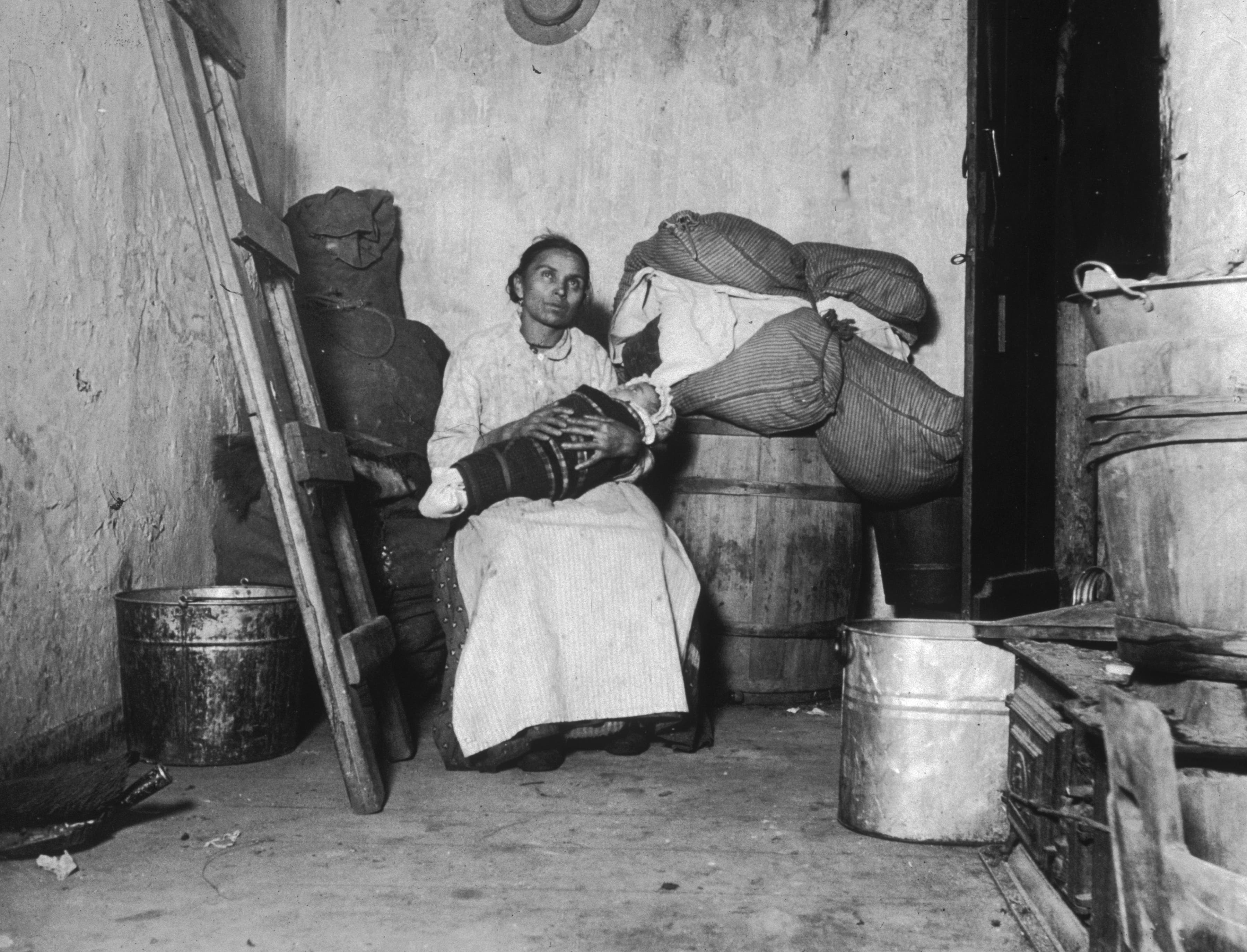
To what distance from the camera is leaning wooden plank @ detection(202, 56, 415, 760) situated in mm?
3127

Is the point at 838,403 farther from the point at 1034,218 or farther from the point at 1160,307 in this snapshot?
the point at 1160,307

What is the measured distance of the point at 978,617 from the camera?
3.26 metres

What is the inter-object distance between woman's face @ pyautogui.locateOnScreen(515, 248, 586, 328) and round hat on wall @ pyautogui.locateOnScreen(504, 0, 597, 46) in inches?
66.4

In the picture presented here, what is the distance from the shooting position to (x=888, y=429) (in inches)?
150

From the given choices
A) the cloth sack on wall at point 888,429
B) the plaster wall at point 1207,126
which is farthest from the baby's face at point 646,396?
the plaster wall at point 1207,126

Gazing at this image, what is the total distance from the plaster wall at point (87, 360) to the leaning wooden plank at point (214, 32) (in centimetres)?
31

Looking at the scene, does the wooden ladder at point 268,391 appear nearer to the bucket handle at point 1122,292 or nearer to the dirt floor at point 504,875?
the dirt floor at point 504,875

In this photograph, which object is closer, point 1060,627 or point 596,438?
point 1060,627

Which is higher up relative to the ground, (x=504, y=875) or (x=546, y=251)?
(x=546, y=251)

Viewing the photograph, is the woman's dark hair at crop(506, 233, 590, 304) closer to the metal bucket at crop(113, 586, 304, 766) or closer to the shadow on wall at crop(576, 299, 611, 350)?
the shadow on wall at crop(576, 299, 611, 350)

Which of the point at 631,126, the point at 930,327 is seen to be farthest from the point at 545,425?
the point at 930,327

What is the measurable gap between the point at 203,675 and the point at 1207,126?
267cm

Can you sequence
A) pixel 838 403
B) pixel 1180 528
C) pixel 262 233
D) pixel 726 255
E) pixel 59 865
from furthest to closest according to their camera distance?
pixel 726 255 < pixel 838 403 < pixel 262 233 < pixel 59 865 < pixel 1180 528

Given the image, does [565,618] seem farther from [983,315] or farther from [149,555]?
[983,315]
